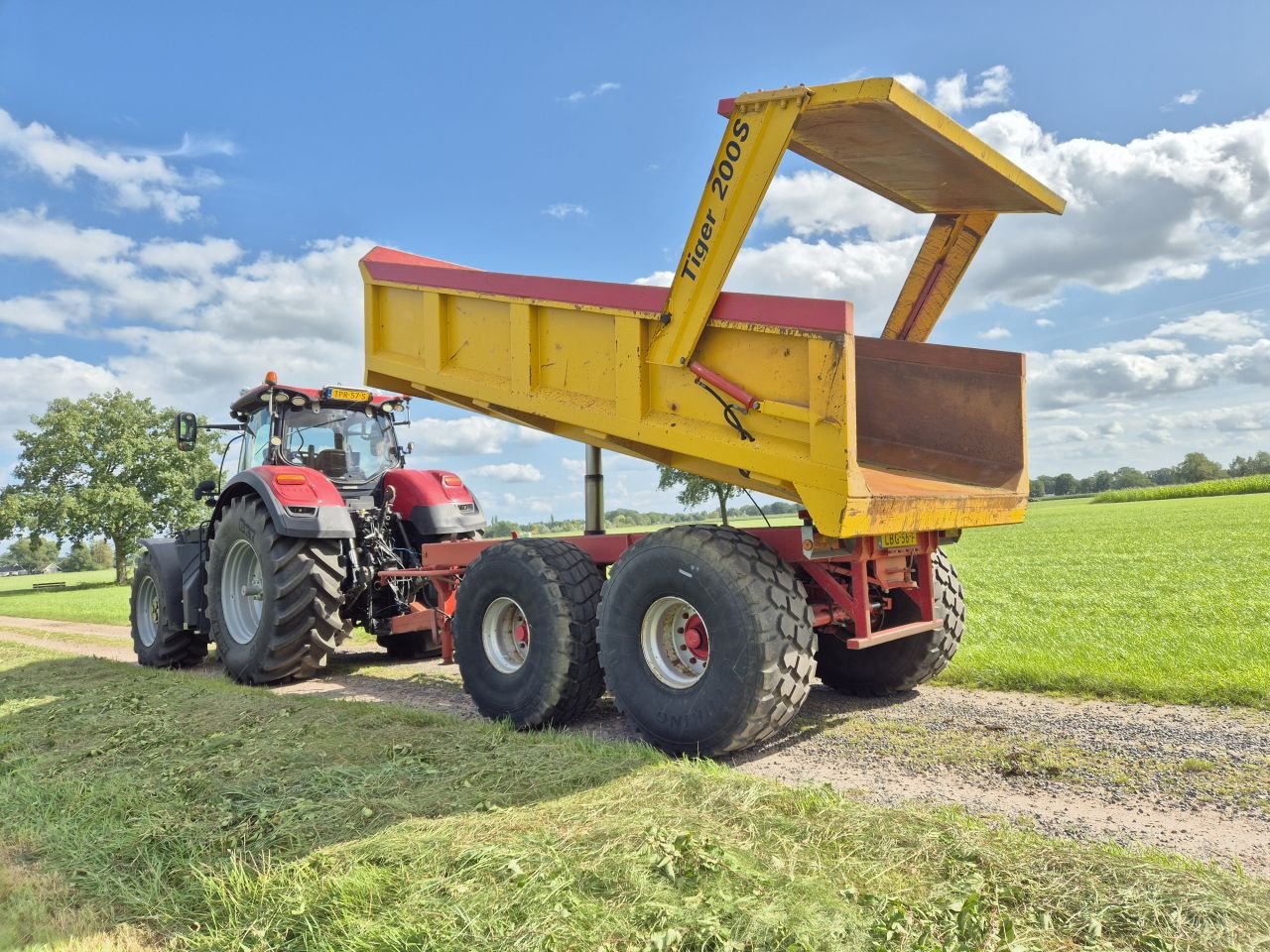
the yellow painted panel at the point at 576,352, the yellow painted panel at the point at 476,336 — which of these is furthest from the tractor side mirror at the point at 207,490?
the yellow painted panel at the point at 576,352

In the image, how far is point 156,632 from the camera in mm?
8992

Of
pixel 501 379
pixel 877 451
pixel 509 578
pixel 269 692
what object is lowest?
pixel 269 692

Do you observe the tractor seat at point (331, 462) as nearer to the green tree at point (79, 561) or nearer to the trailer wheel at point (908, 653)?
the trailer wheel at point (908, 653)

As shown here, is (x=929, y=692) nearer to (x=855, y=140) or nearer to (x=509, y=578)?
(x=509, y=578)

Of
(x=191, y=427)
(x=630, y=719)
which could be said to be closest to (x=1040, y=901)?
(x=630, y=719)

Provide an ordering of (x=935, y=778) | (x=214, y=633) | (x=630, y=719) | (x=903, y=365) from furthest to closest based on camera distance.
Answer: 1. (x=214, y=633)
2. (x=903, y=365)
3. (x=630, y=719)
4. (x=935, y=778)

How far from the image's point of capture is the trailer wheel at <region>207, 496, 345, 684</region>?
22.7ft

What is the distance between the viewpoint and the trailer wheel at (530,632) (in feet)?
16.7

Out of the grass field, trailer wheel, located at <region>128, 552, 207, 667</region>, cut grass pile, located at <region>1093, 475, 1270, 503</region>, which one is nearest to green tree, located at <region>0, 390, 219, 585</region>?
the grass field

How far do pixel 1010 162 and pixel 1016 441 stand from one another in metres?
1.73

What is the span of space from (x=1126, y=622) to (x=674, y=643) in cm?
564

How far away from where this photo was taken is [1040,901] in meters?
2.61

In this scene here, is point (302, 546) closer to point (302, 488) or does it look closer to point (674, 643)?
point (302, 488)

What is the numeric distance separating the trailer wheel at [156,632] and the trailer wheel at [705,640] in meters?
6.14
